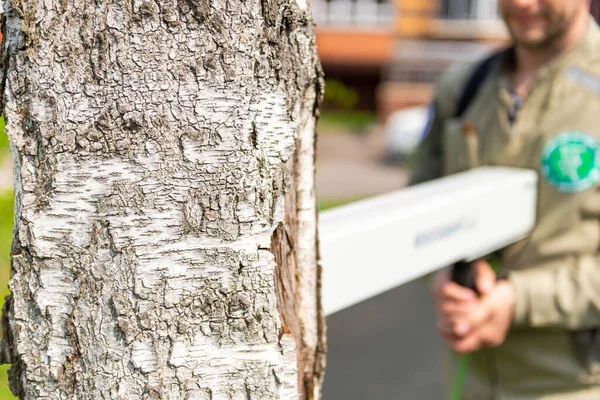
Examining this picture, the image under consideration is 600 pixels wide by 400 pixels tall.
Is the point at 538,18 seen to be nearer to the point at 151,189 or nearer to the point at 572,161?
the point at 572,161

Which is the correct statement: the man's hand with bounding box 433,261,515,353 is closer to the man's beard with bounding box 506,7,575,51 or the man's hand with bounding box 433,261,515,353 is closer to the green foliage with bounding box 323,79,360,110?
the man's beard with bounding box 506,7,575,51

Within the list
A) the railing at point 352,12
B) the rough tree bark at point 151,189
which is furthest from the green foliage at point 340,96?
the rough tree bark at point 151,189

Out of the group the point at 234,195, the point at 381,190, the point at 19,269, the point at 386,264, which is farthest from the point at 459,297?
the point at 381,190

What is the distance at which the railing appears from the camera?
17516 millimetres

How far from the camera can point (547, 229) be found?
1.85 meters

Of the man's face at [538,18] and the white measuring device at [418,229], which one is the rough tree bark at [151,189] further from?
the man's face at [538,18]

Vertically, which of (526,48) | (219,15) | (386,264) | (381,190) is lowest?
(381,190)

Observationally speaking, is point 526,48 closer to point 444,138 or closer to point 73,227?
point 444,138

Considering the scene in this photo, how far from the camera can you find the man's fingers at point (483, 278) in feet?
5.98

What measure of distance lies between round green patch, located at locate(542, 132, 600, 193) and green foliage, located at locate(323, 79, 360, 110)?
14.1m

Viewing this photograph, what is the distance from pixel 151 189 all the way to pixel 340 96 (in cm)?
1552

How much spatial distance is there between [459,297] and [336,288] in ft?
2.11

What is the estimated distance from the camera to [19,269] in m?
0.87

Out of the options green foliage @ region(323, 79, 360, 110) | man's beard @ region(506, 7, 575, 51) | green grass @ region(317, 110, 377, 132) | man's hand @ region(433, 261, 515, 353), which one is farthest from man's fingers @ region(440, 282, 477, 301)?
green foliage @ region(323, 79, 360, 110)
